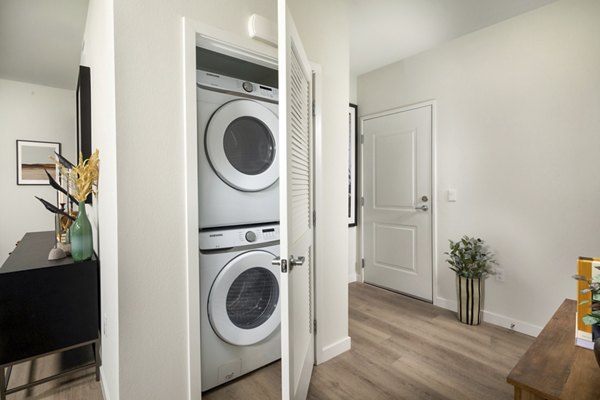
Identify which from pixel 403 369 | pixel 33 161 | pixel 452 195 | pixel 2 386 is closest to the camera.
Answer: pixel 2 386

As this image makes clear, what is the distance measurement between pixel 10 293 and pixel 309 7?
2.26 m

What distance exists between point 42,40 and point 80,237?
2.07 meters

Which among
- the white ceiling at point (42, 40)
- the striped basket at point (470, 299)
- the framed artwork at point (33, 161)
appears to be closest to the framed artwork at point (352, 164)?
the striped basket at point (470, 299)

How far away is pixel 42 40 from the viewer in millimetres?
2549

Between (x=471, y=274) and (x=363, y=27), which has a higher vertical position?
(x=363, y=27)

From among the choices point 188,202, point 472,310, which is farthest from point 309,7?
point 472,310

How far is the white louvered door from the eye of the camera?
1137 millimetres

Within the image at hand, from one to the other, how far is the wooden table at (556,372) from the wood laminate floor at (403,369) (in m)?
0.83

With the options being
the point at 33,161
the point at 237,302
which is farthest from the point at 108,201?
the point at 33,161

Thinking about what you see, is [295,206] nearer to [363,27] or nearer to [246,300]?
[246,300]

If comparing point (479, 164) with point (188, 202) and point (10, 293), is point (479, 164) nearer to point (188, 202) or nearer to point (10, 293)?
point (188, 202)

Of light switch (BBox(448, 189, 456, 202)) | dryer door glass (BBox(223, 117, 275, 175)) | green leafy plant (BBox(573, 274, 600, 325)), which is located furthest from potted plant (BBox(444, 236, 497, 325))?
dryer door glass (BBox(223, 117, 275, 175))

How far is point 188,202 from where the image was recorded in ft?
4.57

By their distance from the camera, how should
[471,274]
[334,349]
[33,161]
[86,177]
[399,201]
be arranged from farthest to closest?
[33,161] → [399,201] → [471,274] → [334,349] → [86,177]
